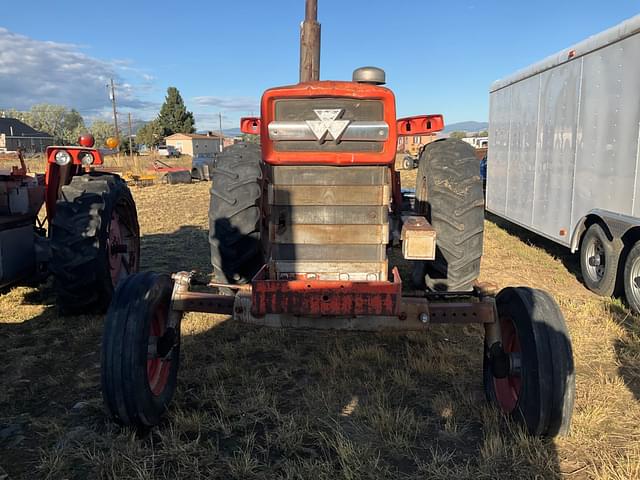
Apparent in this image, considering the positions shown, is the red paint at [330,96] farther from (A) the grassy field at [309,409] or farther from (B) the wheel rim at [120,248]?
(B) the wheel rim at [120,248]

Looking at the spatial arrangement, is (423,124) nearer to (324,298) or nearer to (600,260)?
(324,298)

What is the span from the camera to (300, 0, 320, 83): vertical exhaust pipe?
5.95m

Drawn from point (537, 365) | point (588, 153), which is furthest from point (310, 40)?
point (537, 365)

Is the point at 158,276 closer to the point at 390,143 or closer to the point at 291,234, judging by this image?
the point at 291,234

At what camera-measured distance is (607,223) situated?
580 cm

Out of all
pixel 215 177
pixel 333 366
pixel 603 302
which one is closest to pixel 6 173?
pixel 215 177

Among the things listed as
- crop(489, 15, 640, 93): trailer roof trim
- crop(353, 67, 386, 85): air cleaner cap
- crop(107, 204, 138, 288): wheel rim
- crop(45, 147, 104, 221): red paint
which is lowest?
crop(107, 204, 138, 288): wheel rim

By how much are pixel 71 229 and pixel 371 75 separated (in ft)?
9.53

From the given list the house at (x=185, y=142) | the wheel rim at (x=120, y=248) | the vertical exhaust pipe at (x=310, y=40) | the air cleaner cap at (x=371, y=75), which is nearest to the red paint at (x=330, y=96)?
→ the air cleaner cap at (x=371, y=75)

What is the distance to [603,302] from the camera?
5676mm

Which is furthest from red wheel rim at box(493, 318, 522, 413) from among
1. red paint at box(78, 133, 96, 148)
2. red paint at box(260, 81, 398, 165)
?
red paint at box(78, 133, 96, 148)

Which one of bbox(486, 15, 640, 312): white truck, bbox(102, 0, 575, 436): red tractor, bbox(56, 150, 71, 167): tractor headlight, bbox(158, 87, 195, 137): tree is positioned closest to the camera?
bbox(102, 0, 575, 436): red tractor

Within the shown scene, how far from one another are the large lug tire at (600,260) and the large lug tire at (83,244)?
5214 millimetres

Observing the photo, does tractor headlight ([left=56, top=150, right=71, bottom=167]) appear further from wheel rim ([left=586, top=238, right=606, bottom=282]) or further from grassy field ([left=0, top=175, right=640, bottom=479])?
wheel rim ([left=586, top=238, right=606, bottom=282])
